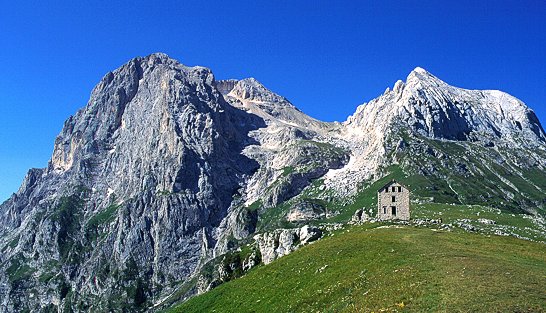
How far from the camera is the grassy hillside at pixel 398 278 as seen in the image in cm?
3975

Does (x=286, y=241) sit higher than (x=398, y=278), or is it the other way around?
(x=286, y=241)

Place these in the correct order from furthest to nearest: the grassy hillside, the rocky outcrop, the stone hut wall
A: the stone hut wall < the rocky outcrop < the grassy hillside

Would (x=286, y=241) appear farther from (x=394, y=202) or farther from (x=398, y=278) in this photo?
(x=398, y=278)

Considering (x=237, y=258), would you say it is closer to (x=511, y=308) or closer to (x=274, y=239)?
(x=274, y=239)

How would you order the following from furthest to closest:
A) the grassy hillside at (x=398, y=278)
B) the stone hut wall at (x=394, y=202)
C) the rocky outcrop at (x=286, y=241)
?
the stone hut wall at (x=394, y=202)
the rocky outcrop at (x=286, y=241)
the grassy hillside at (x=398, y=278)

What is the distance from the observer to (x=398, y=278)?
4875 centimetres

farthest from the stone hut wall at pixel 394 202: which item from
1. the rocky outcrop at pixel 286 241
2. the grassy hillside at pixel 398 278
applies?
the grassy hillside at pixel 398 278

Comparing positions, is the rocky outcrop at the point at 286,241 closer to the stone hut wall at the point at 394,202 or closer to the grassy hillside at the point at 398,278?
the grassy hillside at the point at 398,278

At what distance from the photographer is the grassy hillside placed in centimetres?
3975

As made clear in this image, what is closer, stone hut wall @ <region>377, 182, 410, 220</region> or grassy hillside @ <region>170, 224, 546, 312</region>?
grassy hillside @ <region>170, 224, 546, 312</region>

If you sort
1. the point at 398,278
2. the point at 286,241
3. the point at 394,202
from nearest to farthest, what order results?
the point at 398,278, the point at 286,241, the point at 394,202

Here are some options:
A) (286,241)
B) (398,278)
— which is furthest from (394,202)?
(398,278)

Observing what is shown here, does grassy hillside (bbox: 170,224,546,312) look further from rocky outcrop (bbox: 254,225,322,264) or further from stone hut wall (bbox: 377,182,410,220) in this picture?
stone hut wall (bbox: 377,182,410,220)

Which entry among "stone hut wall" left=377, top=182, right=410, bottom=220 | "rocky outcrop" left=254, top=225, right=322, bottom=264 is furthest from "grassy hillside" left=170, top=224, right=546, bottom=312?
"stone hut wall" left=377, top=182, right=410, bottom=220
